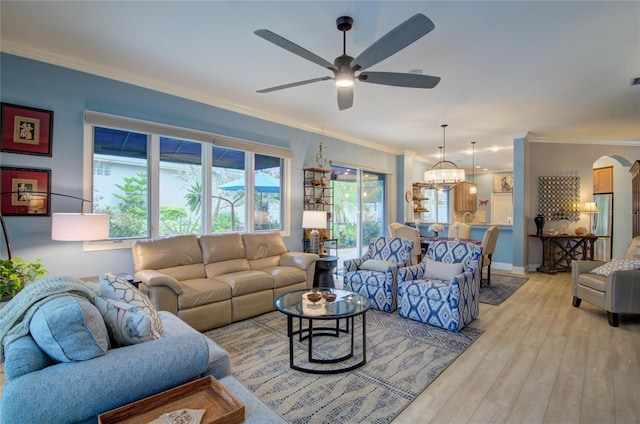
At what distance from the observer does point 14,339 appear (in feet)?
4.09

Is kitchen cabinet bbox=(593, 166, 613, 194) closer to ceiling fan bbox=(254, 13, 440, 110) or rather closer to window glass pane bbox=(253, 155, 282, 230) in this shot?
ceiling fan bbox=(254, 13, 440, 110)

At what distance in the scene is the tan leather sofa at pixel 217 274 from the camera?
3.08 m

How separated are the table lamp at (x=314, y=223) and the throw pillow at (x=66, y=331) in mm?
3547

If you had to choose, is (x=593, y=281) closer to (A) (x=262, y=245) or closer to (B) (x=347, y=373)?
(B) (x=347, y=373)

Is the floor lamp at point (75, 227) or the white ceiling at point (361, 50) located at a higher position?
the white ceiling at point (361, 50)

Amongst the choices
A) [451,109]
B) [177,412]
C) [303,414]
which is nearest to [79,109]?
[177,412]

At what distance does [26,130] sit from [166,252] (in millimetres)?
1678

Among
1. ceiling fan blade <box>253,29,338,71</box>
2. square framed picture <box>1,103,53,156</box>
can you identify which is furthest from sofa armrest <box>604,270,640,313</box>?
square framed picture <box>1,103,53,156</box>

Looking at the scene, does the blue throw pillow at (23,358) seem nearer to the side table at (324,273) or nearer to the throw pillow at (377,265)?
the throw pillow at (377,265)

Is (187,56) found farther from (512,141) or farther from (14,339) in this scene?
(512,141)

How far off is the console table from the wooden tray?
6.71 meters

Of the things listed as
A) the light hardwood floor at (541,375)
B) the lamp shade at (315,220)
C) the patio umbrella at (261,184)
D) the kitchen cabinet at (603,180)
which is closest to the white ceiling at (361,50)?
the patio umbrella at (261,184)

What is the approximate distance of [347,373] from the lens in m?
2.44

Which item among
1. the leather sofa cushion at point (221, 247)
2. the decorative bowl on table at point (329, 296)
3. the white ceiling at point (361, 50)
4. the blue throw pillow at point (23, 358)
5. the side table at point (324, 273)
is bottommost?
the side table at point (324, 273)
